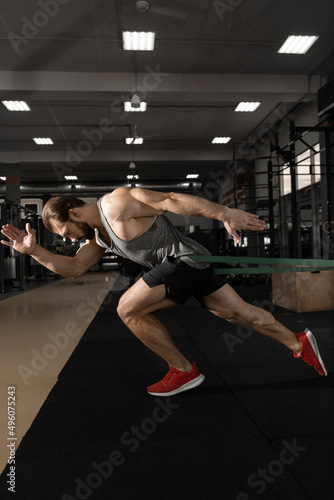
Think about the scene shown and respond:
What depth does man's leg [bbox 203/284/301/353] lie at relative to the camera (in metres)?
1.70

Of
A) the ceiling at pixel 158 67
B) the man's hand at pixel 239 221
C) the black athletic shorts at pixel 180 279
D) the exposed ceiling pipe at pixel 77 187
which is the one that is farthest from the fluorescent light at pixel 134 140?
the man's hand at pixel 239 221

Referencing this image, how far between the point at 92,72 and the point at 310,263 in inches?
228

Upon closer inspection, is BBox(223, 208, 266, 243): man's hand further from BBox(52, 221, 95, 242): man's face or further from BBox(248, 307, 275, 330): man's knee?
BBox(52, 221, 95, 242): man's face

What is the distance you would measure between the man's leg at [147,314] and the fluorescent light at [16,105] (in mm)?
6518

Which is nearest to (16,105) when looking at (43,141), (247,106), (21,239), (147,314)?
(43,141)

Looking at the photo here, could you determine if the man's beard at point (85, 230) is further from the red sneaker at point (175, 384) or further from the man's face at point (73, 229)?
the red sneaker at point (175, 384)

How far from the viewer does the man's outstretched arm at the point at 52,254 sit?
5.56 feet

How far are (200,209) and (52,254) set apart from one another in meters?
0.80

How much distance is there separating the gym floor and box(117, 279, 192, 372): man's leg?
238mm

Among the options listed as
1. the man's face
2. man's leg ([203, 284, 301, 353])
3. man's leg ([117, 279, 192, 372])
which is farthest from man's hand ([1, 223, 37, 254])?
man's leg ([203, 284, 301, 353])

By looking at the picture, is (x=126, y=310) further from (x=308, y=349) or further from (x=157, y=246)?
(x=308, y=349)

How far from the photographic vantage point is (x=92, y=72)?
236 inches

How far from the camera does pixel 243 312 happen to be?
171 centimetres

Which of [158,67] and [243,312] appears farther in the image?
[158,67]
